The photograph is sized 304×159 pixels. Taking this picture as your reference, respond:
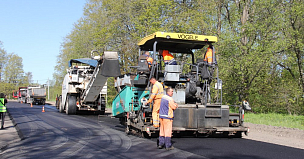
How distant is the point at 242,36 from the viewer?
20.9m

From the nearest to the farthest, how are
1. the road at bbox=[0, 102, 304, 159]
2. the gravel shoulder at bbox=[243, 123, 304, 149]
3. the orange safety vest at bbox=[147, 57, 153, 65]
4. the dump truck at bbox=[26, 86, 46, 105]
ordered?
1. the road at bbox=[0, 102, 304, 159]
2. the orange safety vest at bbox=[147, 57, 153, 65]
3. the gravel shoulder at bbox=[243, 123, 304, 149]
4. the dump truck at bbox=[26, 86, 46, 105]

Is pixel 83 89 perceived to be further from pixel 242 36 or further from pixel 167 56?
pixel 242 36

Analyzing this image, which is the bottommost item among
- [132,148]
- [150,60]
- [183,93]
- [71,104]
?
[132,148]

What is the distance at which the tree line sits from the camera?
20016mm

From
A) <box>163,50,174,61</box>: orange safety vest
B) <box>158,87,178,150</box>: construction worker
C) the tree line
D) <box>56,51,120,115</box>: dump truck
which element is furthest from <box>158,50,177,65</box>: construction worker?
<box>56,51,120,115</box>: dump truck

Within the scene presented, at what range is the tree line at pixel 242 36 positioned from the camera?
788 inches

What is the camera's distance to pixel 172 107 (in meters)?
7.55

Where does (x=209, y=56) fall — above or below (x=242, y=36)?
below

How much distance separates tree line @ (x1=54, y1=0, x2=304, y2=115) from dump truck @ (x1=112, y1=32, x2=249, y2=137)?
267 inches

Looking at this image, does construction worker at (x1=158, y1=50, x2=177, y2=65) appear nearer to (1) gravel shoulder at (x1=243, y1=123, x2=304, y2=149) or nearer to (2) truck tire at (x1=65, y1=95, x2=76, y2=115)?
(1) gravel shoulder at (x1=243, y1=123, x2=304, y2=149)

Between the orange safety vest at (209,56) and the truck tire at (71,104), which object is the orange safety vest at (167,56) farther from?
the truck tire at (71,104)

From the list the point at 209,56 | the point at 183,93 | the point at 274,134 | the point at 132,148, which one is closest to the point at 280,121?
the point at 274,134

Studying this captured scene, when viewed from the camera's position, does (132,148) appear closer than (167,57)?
Yes

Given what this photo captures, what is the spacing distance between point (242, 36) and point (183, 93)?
1288cm
